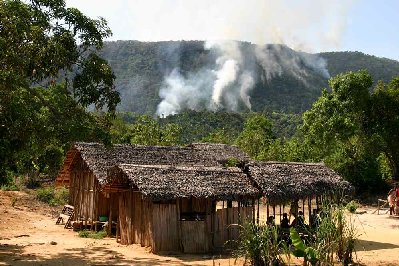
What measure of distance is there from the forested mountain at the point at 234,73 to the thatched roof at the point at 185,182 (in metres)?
79.1

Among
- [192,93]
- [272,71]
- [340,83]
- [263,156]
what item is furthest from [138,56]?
[340,83]

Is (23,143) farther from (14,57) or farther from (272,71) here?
(272,71)

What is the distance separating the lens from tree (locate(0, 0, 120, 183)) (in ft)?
45.6

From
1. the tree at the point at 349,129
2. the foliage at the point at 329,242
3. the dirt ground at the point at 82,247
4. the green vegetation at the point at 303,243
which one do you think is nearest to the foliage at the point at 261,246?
the green vegetation at the point at 303,243

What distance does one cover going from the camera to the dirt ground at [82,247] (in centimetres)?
1487

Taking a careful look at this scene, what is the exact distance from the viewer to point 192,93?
118875 millimetres

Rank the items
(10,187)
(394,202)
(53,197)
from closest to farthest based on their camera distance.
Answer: (394,202), (53,197), (10,187)

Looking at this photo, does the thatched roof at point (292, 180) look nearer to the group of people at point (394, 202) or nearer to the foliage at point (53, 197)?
the group of people at point (394, 202)

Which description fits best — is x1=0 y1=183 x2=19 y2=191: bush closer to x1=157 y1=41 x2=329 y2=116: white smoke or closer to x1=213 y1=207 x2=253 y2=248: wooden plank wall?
x1=213 y1=207 x2=253 y2=248: wooden plank wall

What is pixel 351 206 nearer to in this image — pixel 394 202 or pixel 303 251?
pixel 394 202

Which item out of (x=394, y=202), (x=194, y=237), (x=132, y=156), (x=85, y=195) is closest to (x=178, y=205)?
(x=194, y=237)

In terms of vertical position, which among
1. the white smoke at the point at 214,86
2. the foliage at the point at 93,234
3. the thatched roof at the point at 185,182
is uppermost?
the white smoke at the point at 214,86

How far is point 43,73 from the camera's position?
15.6m

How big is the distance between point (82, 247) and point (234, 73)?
104 metres
